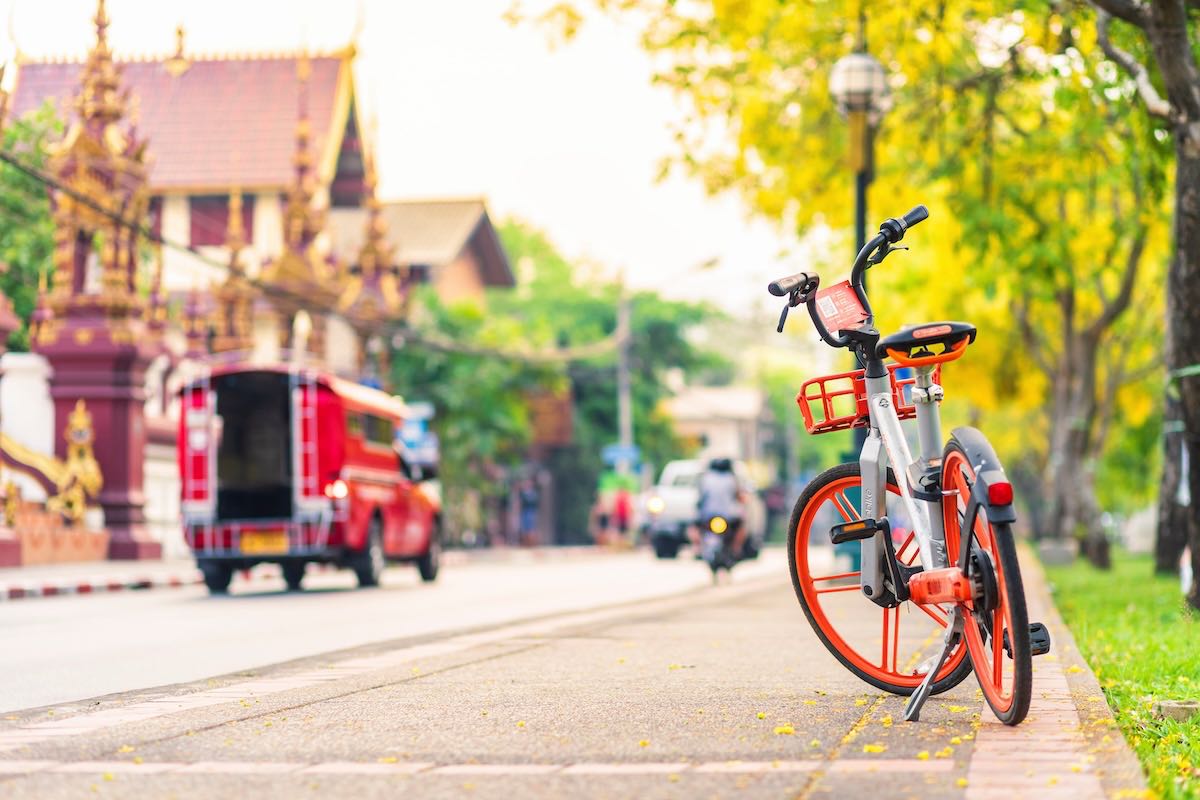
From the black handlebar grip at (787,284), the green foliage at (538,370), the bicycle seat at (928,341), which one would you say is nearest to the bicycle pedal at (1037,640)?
the bicycle seat at (928,341)

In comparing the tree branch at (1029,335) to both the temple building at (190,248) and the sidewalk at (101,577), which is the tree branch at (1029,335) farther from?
the temple building at (190,248)

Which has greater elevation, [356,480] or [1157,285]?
[1157,285]

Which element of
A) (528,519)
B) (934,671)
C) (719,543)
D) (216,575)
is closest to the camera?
(934,671)

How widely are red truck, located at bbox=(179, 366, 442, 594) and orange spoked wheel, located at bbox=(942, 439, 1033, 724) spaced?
16.0 m

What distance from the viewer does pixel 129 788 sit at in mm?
5613

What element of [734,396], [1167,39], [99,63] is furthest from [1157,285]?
[734,396]

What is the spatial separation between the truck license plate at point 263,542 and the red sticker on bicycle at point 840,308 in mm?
15590

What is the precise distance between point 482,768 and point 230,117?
144ft

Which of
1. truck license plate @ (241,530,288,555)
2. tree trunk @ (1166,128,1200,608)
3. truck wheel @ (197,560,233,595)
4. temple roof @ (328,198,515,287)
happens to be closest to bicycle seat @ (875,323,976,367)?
tree trunk @ (1166,128,1200,608)

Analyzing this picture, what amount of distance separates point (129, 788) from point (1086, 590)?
15678 mm

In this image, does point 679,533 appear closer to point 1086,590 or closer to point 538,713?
point 1086,590

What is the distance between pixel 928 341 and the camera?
22.0ft

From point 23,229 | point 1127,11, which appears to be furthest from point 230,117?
point 1127,11

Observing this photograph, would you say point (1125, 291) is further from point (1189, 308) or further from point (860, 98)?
point (1189, 308)
